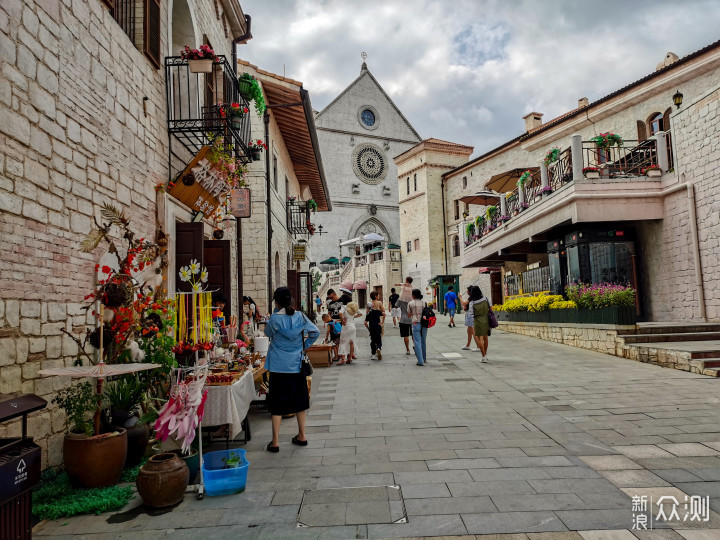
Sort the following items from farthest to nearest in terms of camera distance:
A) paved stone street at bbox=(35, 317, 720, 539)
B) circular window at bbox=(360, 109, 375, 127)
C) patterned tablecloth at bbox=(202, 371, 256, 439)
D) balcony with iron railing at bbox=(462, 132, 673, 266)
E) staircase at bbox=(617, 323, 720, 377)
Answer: circular window at bbox=(360, 109, 375, 127)
balcony with iron railing at bbox=(462, 132, 673, 266)
staircase at bbox=(617, 323, 720, 377)
patterned tablecloth at bbox=(202, 371, 256, 439)
paved stone street at bbox=(35, 317, 720, 539)

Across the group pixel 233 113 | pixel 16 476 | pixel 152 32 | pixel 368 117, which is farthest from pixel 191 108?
pixel 368 117

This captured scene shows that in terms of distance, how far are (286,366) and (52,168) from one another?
2915mm

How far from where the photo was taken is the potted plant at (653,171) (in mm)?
13773

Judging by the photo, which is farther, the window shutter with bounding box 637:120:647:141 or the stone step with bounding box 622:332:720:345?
the window shutter with bounding box 637:120:647:141

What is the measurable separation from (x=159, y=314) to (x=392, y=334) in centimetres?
1455

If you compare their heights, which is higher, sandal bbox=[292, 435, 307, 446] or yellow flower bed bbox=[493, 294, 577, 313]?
yellow flower bed bbox=[493, 294, 577, 313]

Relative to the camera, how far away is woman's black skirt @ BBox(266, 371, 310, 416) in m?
5.21

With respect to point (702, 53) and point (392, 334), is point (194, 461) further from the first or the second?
point (702, 53)

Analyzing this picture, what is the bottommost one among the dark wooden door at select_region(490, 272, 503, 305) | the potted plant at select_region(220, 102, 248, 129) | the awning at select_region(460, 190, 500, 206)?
the dark wooden door at select_region(490, 272, 503, 305)

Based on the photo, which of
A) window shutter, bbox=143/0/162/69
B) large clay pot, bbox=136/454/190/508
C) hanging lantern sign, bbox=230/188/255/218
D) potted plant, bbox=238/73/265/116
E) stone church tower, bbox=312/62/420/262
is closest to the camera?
large clay pot, bbox=136/454/190/508

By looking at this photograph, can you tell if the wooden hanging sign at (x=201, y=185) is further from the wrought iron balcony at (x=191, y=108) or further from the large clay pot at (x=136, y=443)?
the large clay pot at (x=136, y=443)

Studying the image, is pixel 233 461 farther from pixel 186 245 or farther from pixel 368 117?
pixel 368 117

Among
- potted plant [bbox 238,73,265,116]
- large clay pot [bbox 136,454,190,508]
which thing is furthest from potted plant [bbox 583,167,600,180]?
large clay pot [bbox 136,454,190,508]

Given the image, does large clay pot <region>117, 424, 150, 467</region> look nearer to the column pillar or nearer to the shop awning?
Result: the shop awning
